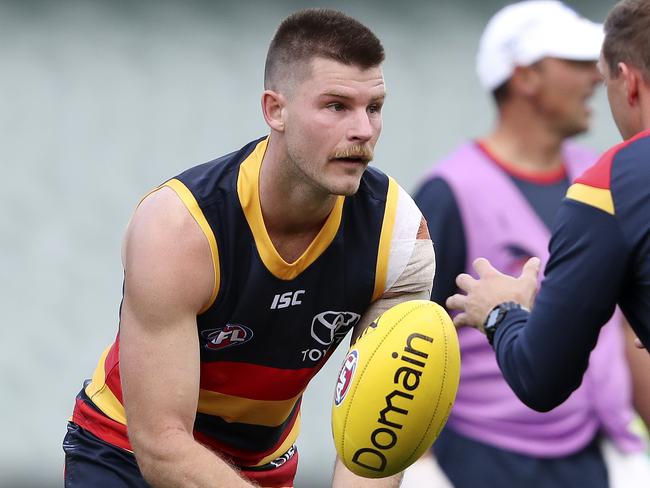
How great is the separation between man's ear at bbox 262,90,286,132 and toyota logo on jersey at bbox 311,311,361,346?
59 centimetres

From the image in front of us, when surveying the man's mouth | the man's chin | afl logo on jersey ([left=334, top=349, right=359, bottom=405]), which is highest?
the man's mouth

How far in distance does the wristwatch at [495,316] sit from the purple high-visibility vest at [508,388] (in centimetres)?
155

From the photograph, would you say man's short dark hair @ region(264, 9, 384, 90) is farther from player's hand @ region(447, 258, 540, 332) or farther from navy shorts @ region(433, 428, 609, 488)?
navy shorts @ region(433, 428, 609, 488)

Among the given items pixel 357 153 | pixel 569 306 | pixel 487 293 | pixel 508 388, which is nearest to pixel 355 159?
pixel 357 153

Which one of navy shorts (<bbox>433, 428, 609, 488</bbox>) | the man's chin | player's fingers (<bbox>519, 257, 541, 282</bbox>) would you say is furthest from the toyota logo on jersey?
navy shorts (<bbox>433, 428, 609, 488</bbox>)

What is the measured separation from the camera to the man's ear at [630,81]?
13.6 feet

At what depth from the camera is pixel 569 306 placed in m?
3.97

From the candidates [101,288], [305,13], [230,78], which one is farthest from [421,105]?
[305,13]

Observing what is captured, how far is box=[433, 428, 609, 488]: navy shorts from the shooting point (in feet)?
19.5

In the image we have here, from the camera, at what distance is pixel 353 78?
4.43 m

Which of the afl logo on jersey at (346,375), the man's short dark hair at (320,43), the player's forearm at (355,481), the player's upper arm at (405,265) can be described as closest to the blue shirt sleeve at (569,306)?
the afl logo on jersey at (346,375)

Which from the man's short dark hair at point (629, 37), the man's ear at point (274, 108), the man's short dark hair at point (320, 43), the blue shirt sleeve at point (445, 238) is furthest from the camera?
the blue shirt sleeve at point (445, 238)

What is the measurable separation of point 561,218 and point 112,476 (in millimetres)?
1705

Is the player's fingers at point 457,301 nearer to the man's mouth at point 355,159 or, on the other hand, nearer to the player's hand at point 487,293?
the player's hand at point 487,293
